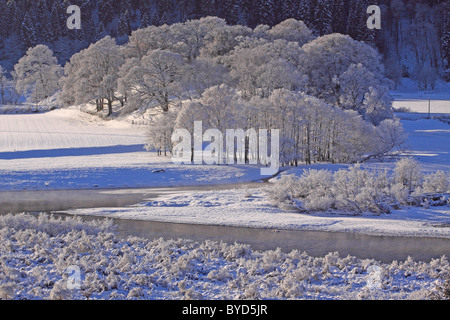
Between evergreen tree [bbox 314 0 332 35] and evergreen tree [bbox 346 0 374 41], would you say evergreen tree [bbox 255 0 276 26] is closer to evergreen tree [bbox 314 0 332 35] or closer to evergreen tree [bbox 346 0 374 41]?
evergreen tree [bbox 314 0 332 35]

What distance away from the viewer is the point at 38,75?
9456 centimetres

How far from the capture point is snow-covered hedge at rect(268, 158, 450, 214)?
83.1 feet

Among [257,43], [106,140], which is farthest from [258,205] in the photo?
[257,43]

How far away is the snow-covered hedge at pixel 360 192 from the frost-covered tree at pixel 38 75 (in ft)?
250

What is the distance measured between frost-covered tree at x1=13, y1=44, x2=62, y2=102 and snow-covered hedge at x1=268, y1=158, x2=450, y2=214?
76.2 meters

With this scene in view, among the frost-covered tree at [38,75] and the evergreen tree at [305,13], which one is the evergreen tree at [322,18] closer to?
the evergreen tree at [305,13]

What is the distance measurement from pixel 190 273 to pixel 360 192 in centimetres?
1444

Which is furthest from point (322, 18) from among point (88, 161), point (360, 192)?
point (360, 192)

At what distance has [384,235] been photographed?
20703mm

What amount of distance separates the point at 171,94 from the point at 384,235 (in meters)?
45.6

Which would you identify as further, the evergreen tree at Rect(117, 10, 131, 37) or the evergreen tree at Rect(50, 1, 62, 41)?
A: the evergreen tree at Rect(50, 1, 62, 41)

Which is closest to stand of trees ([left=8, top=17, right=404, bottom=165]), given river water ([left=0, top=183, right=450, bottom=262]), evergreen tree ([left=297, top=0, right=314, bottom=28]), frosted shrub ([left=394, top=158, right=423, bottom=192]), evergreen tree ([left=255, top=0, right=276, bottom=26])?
frosted shrub ([left=394, top=158, right=423, bottom=192])

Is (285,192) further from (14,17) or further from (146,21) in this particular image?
(14,17)
